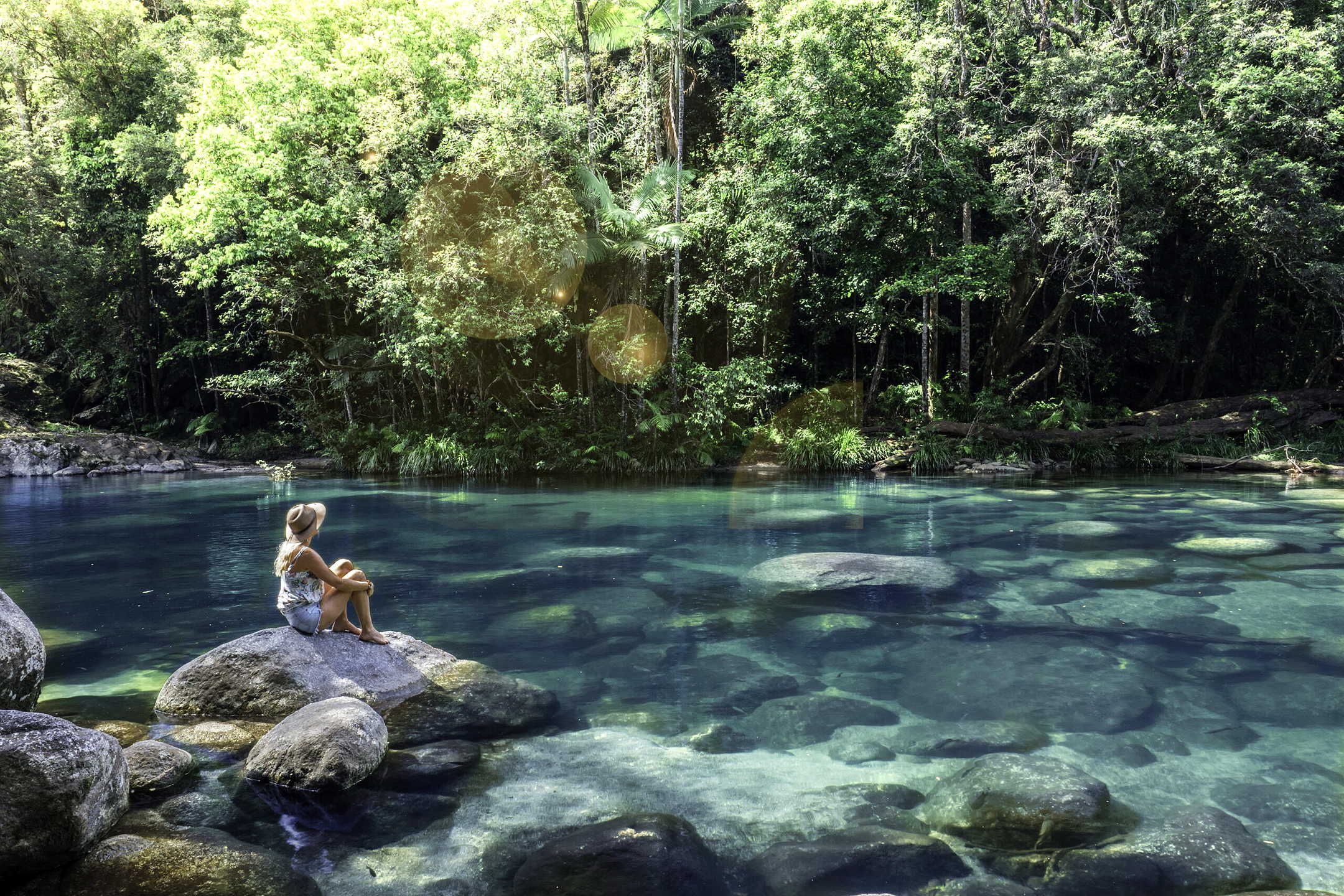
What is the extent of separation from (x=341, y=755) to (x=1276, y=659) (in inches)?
252

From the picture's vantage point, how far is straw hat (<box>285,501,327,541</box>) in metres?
5.36

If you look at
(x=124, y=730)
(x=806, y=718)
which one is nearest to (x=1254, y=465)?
(x=806, y=718)

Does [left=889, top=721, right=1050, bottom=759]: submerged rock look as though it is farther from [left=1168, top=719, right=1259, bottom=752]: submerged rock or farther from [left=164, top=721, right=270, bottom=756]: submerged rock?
[left=164, top=721, right=270, bottom=756]: submerged rock

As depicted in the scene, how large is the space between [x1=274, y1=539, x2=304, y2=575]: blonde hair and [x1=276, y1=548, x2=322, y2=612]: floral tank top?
0.01m

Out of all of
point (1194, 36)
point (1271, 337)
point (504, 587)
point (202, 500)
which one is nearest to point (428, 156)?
point (202, 500)

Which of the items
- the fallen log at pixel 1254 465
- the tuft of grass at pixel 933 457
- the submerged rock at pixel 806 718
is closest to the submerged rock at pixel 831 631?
the submerged rock at pixel 806 718

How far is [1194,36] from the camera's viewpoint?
58.0ft

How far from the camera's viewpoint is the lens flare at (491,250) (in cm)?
1842

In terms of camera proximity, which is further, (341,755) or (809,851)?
(341,755)

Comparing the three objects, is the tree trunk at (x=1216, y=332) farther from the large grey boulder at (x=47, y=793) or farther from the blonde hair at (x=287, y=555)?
the large grey boulder at (x=47, y=793)

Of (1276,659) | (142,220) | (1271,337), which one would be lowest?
(1276,659)

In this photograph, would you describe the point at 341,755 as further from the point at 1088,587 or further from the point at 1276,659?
the point at 1088,587

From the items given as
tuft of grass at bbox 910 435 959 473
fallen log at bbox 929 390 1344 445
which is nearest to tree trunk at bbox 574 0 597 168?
tuft of grass at bbox 910 435 959 473

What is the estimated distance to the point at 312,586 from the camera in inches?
217
